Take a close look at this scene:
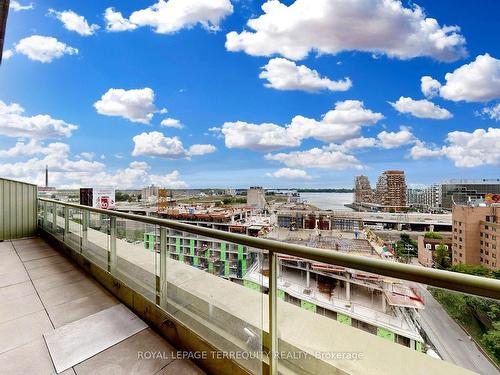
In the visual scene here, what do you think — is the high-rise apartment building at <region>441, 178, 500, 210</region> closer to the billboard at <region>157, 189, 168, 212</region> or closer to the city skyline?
the city skyline

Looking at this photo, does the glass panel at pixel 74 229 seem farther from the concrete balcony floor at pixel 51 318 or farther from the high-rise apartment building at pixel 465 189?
the high-rise apartment building at pixel 465 189

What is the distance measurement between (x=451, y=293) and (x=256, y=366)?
3.57 feet

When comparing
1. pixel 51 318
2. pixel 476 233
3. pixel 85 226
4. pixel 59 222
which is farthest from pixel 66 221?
pixel 476 233

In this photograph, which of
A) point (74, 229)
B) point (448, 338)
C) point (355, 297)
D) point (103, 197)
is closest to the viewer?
point (448, 338)

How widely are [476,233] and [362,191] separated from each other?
15.9m

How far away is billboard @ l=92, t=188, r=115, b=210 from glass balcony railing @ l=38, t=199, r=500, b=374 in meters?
7.79

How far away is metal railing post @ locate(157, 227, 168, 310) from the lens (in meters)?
2.10

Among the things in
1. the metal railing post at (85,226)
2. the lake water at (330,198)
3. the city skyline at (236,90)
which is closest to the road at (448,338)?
the metal railing post at (85,226)

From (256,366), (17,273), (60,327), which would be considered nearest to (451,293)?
(256,366)

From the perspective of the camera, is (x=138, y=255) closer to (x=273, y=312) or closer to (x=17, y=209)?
(x=273, y=312)

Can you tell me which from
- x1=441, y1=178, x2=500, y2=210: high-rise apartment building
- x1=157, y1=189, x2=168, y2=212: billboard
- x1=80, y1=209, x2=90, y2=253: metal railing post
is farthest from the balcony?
x1=441, y1=178, x2=500, y2=210: high-rise apartment building

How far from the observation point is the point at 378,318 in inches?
42.8

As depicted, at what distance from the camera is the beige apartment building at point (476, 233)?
4970 mm

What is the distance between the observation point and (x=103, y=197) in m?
9.59
